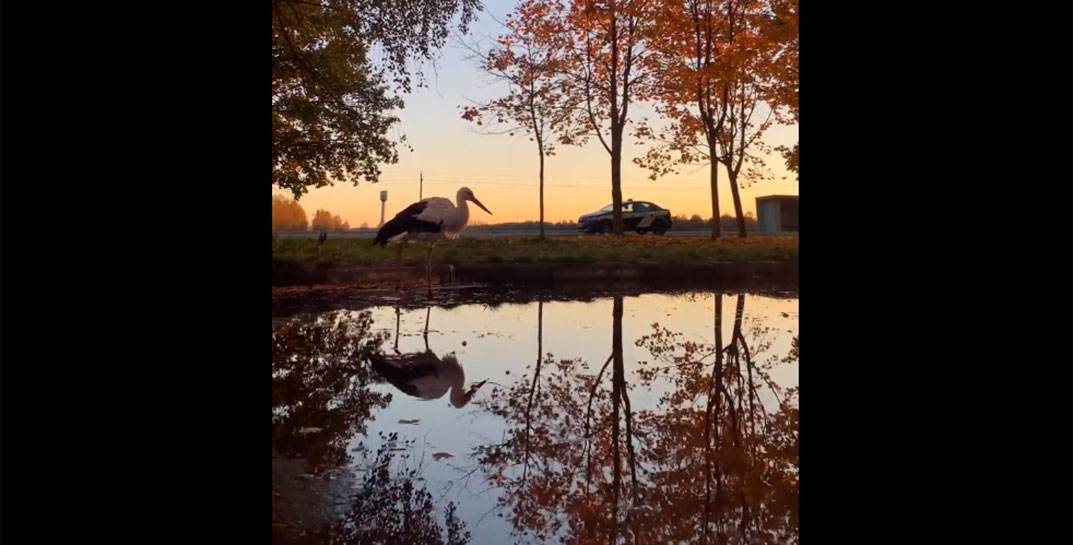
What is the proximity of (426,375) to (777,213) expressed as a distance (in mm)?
23385

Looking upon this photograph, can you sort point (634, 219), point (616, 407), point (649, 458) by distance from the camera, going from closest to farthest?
point (649, 458), point (616, 407), point (634, 219)

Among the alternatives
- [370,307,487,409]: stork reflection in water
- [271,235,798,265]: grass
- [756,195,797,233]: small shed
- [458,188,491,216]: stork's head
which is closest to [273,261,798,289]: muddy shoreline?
[271,235,798,265]: grass

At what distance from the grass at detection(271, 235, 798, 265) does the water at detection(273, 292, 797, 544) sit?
15.3 feet

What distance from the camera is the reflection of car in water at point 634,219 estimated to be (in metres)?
22.6

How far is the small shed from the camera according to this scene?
2491 cm

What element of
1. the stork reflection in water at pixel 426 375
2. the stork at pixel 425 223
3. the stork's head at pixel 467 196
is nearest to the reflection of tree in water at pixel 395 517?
the stork reflection in water at pixel 426 375

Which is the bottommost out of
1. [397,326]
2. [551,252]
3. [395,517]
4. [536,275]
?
[395,517]

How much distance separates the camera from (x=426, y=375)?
420 centimetres

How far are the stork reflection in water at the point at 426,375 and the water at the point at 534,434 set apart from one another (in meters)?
0.02

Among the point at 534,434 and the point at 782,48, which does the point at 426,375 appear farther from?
the point at 782,48

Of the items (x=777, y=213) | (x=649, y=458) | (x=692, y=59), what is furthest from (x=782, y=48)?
(x=777, y=213)

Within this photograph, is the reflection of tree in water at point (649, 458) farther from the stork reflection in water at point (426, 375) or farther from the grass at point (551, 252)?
the grass at point (551, 252)
